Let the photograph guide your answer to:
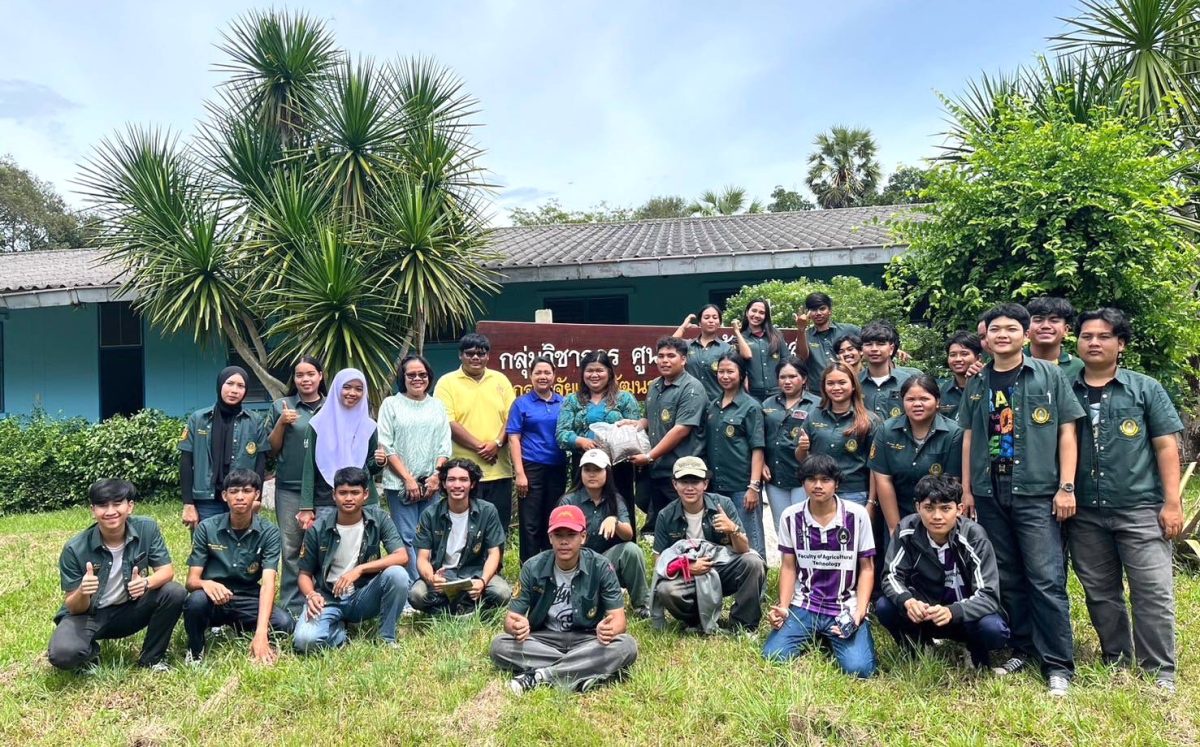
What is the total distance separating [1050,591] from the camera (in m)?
3.56

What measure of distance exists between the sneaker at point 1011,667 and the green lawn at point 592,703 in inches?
2.9

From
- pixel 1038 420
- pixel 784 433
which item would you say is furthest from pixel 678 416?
pixel 1038 420

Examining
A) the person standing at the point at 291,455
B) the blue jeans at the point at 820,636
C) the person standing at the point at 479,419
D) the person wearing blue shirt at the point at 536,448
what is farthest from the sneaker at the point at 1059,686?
the person standing at the point at 291,455

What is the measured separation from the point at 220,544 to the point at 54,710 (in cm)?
100

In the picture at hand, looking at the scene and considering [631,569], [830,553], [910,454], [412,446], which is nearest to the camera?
[830,553]

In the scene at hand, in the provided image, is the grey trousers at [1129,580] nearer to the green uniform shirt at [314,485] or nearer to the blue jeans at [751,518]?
the blue jeans at [751,518]

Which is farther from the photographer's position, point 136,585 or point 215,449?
point 215,449

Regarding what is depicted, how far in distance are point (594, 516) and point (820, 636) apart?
137 centimetres

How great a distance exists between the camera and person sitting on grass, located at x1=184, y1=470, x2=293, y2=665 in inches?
162

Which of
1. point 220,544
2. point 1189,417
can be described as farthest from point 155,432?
point 1189,417

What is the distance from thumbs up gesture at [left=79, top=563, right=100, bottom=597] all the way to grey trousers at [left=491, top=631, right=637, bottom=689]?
1.99 metres

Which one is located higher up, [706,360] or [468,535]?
[706,360]

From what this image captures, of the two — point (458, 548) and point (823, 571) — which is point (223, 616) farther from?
point (823, 571)

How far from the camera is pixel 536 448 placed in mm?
5105
